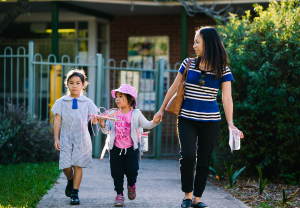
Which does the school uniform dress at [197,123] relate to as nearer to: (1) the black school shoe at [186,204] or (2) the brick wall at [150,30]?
(1) the black school shoe at [186,204]

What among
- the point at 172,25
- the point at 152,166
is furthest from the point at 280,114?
the point at 172,25

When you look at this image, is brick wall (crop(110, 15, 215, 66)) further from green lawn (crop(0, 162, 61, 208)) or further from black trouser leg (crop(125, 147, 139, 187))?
black trouser leg (crop(125, 147, 139, 187))

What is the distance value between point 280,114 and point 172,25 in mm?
5792

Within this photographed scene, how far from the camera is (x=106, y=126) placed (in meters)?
3.76

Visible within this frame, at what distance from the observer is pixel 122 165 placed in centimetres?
377

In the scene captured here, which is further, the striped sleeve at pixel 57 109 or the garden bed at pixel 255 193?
the garden bed at pixel 255 193

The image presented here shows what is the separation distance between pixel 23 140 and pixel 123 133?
108 inches

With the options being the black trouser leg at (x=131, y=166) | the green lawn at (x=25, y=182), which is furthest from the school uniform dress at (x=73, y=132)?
the green lawn at (x=25, y=182)

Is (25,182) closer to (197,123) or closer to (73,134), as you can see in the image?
(73,134)

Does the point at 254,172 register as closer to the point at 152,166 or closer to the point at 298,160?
the point at 298,160

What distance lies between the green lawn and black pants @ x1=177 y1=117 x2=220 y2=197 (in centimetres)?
160

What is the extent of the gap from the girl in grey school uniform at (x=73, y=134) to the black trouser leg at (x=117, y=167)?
0.87 ft

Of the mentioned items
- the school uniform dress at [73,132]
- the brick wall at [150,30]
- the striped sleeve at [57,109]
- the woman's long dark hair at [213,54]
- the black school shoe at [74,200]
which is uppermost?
the brick wall at [150,30]

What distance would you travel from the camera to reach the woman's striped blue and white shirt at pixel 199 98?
11.3ft
